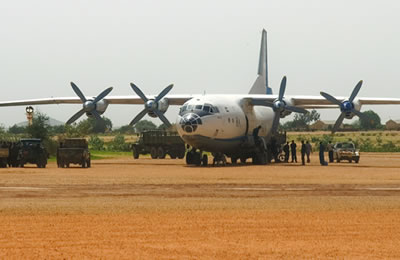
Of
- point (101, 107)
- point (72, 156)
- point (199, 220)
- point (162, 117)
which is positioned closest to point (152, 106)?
point (162, 117)

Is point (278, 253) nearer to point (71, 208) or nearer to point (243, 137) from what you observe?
point (71, 208)

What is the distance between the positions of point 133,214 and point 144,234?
11.7 feet

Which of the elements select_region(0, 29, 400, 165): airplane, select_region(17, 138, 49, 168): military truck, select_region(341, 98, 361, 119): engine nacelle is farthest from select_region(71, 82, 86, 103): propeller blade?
select_region(341, 98, 361, 119): engine nacelle

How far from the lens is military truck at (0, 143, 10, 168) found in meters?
43.0

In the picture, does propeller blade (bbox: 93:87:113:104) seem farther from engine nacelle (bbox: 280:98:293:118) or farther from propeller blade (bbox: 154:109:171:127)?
engine nacelle (bbox: 280:98:293:118)

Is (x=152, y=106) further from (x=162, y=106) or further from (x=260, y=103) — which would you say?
(x=260, y=103)

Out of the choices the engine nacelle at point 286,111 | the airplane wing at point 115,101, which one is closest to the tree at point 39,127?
the airplane wing at point 115,101

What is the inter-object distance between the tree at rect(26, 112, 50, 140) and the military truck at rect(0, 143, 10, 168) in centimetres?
1954

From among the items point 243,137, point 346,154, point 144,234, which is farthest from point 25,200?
point 346,154

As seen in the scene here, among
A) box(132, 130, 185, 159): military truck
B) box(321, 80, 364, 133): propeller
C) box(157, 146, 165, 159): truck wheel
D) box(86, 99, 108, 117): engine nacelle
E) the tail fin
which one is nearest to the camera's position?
box(321, 80, 364, 133): propeller

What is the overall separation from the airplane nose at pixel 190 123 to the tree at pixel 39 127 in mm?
22872

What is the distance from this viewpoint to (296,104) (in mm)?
52875

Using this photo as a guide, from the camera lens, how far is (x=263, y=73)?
6216 centimetres

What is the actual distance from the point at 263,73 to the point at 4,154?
25.6 meters
